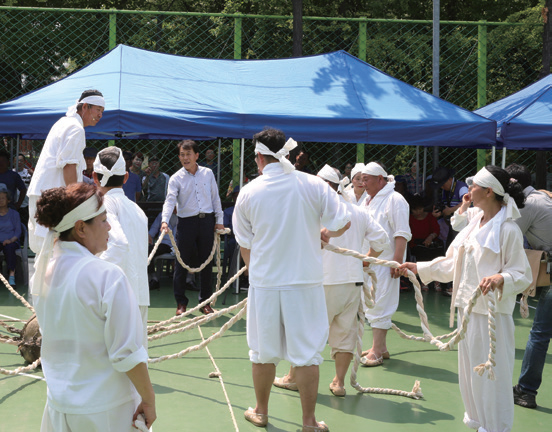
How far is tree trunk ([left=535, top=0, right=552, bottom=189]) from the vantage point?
11883mm

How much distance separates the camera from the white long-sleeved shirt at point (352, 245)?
536 cm

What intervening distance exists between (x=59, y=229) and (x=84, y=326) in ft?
1.23

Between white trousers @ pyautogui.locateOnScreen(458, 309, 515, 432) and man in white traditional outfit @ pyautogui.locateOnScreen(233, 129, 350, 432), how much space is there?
91cm

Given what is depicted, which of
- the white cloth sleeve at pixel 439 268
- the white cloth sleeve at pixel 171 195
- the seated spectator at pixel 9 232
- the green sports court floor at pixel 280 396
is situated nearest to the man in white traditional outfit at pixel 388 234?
the green sports court floor at pixel 280 396

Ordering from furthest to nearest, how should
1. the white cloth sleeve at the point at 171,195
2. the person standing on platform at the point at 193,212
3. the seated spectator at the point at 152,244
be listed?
the seated spectator at the point at 152,244 < the person standing on platform at the point at 193,212 < the white cloth sleeve at the point at 171,195

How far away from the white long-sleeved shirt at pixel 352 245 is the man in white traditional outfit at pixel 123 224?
1.43 m

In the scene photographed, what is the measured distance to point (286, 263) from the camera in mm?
4410

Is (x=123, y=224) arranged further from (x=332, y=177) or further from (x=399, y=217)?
(x=399, y=217)

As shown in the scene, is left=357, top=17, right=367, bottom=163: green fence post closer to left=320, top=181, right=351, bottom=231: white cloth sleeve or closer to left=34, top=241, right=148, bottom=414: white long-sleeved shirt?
left=320, top=181, right=351, bottom=231: white cloth sleeve

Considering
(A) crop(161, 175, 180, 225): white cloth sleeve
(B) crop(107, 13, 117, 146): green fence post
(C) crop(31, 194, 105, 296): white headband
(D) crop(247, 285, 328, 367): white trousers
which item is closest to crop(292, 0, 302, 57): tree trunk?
(B) crop(107, 13, 117, 146): green fence post

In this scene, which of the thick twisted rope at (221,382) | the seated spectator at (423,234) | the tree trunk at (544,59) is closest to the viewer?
the thick twisted rope at (221,382)

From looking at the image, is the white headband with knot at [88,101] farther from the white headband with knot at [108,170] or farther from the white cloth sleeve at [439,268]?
the white cloth sleeve at [439,268]

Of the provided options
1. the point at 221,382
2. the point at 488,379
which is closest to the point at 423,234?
the point at 221,382

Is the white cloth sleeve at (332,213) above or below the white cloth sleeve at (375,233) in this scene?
above
